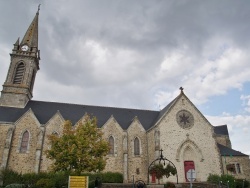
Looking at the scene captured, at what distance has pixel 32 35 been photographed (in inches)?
1462

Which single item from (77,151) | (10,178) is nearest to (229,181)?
(77,151)

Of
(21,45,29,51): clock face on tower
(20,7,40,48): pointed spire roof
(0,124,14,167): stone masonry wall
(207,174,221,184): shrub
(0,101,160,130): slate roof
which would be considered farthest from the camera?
(20,7,40,48): pointed spire roof

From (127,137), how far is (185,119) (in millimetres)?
7914

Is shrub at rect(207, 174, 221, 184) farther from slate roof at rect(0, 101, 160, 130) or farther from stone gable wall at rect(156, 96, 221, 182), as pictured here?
slate roof at rect(0, 101, 160, 130)

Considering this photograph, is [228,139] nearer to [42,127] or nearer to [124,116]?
[124,116]

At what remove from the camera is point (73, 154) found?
1930cm

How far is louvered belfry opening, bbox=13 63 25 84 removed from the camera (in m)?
32.9

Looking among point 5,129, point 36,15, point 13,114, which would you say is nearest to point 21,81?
point 13,114

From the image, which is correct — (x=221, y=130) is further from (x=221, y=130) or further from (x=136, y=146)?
(x=136, y=146)

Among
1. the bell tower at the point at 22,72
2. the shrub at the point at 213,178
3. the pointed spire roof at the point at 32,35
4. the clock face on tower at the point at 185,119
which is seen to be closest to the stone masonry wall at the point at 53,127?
the bell tower at the point at 22,72

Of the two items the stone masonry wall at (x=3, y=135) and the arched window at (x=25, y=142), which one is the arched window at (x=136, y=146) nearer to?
the arched window at (x=25, y=142)

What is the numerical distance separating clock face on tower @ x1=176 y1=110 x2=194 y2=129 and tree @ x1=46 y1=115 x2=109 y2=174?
12017mm

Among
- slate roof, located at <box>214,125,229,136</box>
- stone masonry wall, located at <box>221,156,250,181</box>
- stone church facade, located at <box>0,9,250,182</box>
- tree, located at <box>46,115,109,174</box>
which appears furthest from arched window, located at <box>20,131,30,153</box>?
slate roof, located at <box>214,125,229,136</box>

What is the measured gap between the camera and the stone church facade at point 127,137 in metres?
26.5
